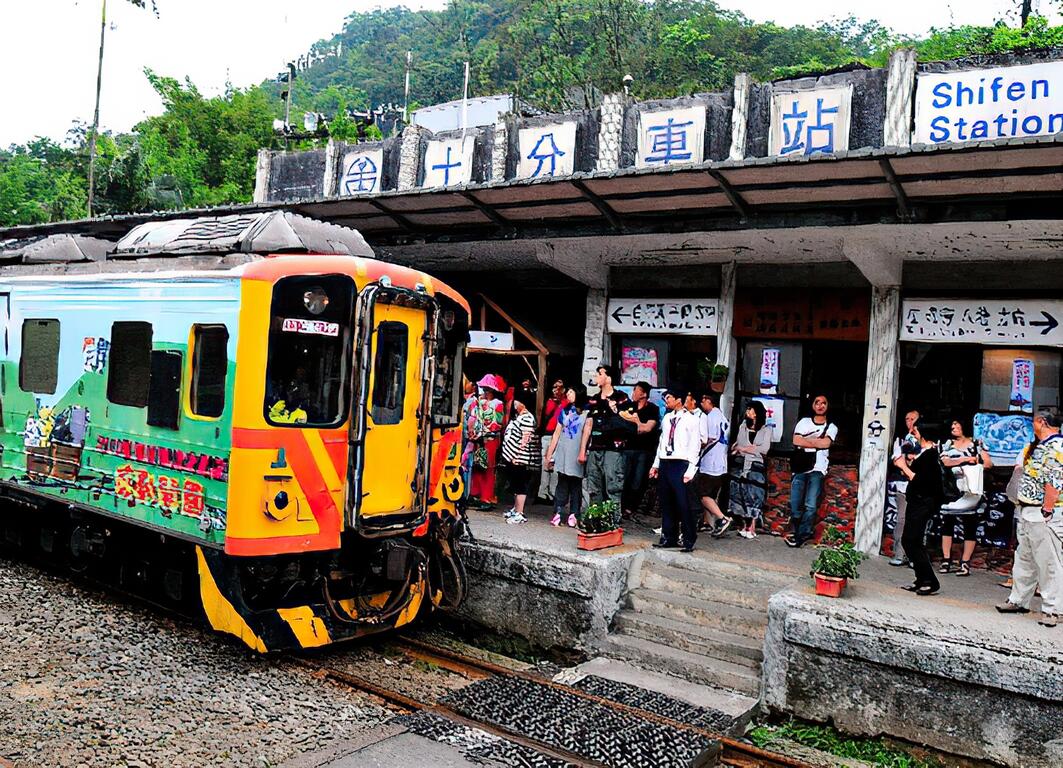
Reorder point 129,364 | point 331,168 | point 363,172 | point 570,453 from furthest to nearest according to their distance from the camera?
1. point 331,168
2. point 363,172
3. point 570,453
4. point 129,364

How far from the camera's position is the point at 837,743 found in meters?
5.99

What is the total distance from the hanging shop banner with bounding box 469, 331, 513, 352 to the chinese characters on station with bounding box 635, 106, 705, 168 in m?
2.74

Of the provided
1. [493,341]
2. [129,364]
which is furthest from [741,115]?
[129,364]

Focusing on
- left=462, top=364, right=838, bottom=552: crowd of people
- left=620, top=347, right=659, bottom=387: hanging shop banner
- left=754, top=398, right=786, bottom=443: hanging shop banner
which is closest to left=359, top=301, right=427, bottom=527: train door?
left=462, top=364, right=838, bottom=552: crowd of people

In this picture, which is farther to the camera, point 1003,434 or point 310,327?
point 1003,434

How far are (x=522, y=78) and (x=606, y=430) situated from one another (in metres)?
38.9

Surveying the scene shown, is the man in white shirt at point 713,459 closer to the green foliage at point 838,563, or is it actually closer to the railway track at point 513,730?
the green foliage at point 838,563

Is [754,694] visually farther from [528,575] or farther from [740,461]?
[740,461]

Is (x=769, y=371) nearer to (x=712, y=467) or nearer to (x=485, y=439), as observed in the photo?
(x=712, y=467)

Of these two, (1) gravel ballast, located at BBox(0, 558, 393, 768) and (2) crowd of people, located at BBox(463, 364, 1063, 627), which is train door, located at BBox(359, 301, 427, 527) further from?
(2) crowd of people, located at BBox(463, 364, 1063, 627)

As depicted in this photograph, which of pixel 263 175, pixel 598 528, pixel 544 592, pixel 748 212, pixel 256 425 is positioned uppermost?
pixel 263 175

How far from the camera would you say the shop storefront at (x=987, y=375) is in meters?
8.29

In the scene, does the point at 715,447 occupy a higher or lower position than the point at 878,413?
lower

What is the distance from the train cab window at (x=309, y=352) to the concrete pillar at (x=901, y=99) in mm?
6303
